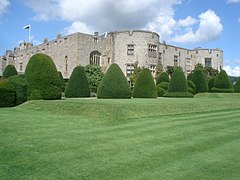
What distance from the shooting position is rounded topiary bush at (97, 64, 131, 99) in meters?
20.2

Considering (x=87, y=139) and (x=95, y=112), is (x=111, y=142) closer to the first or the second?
(x=87, y=139)

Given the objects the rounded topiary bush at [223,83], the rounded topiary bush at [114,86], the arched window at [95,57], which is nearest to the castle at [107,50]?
the arched window at [95,57]

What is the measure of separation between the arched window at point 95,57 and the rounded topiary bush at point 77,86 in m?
17.8

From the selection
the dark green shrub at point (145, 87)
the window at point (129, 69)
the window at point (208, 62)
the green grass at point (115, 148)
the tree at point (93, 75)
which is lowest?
the green grass at point (115, 148)

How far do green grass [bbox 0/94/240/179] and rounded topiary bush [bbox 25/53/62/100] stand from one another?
5130 millimetres

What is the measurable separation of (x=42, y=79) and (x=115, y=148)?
35.1ft

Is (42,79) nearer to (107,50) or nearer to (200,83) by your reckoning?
(200,83)

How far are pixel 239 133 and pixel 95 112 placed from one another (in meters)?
5.37

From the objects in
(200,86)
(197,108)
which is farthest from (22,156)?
(200,86)

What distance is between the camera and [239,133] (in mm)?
9023

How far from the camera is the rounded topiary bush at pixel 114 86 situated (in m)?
20.2

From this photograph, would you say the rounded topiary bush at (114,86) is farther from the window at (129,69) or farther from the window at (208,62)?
the window at (208,62)

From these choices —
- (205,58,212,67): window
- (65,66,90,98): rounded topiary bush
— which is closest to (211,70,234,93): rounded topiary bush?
(65,66,90,98): rounded topiary bush

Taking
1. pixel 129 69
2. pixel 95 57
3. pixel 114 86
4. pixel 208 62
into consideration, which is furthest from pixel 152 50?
pixel 114 86
